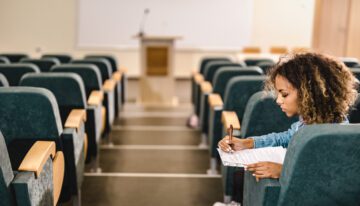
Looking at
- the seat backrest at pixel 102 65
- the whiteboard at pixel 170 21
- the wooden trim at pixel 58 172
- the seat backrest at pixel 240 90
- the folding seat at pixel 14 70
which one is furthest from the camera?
the whiteboard at pixel 170 21

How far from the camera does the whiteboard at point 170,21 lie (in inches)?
378

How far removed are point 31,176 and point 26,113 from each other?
0.52m

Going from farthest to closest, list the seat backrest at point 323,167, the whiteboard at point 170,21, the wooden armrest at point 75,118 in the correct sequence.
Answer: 1. the whiteboard at point 170,21
2. the wooden armrest at point 75,118
3. the seat backrest at point 323,167

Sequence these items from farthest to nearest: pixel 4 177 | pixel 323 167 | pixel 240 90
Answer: pixel 240 90 < pixel 4 177 < pixel 323 167

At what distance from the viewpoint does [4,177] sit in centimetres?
179

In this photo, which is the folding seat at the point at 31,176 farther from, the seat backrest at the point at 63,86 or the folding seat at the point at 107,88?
the folding seat at the point at 107,88

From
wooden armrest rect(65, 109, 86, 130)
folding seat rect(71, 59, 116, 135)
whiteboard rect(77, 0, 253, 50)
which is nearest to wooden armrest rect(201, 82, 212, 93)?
folding seat rect(71, 59, 116, 135)

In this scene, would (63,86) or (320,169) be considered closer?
(320,169)

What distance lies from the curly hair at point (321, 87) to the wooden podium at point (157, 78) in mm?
5435

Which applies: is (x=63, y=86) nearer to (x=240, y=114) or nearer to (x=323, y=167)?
(x=240, y=114)

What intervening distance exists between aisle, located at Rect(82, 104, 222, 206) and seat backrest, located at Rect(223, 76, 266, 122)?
28.1 inches

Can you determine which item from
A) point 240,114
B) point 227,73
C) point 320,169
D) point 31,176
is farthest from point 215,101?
point 320,169

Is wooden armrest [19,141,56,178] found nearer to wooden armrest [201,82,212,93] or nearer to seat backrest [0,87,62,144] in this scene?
seat backrest [0,87,62,144]

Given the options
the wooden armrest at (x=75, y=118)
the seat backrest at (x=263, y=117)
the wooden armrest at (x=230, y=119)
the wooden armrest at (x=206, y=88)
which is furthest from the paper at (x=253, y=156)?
the wooden armrest at (x=206, y=88)
